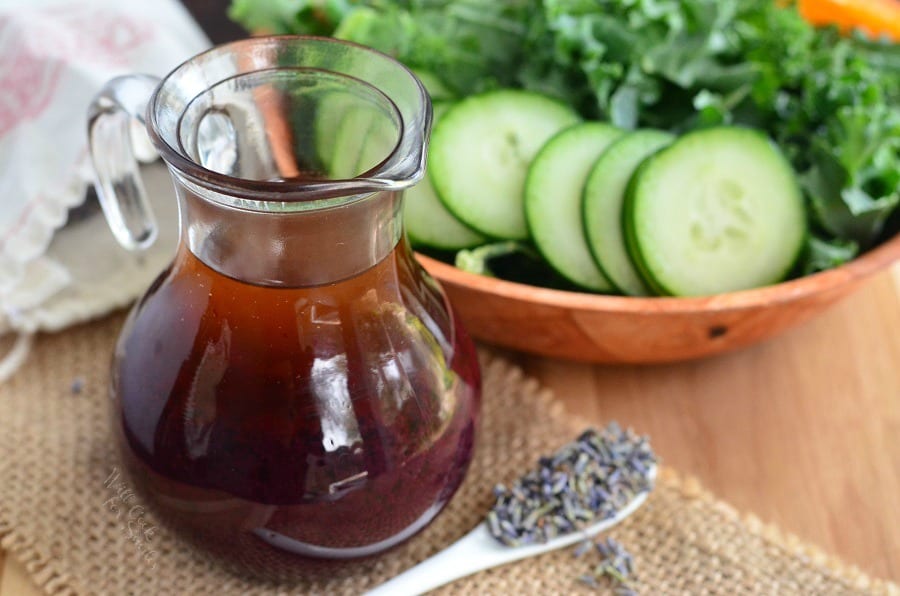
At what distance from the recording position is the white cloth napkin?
4.31 ft

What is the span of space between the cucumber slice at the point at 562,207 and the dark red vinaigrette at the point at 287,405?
1.17ft

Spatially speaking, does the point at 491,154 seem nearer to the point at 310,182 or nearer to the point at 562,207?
the point at 562,207

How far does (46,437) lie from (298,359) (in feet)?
1.73

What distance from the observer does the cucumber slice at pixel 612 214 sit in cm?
124

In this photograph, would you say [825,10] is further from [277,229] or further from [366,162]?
[277,229]

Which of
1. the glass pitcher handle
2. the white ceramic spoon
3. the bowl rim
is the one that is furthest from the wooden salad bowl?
the glass pitcher handle

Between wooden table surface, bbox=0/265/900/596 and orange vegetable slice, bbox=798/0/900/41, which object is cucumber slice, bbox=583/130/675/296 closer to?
wooden table surface, bbox=0/265/900/596

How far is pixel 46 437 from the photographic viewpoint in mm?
1182

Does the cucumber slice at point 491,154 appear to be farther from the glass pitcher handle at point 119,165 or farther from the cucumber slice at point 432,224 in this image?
the glass pitcher handle at point 119,165

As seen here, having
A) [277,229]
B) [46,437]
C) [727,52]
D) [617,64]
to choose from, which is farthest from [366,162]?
[727,52]

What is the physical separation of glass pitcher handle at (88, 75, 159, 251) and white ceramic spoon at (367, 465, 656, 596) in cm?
46

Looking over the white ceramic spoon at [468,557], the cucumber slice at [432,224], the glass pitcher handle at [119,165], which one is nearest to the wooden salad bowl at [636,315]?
the cucumber slice at [432,224]

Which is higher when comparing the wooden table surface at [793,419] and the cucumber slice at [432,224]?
the cucumber slice at [432,224]

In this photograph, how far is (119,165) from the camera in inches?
40.4
